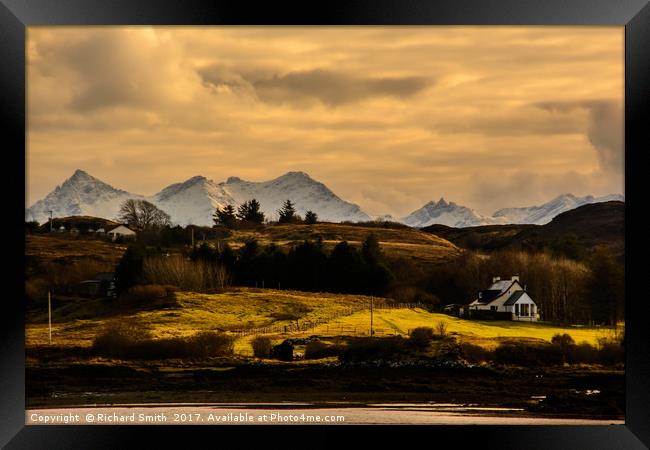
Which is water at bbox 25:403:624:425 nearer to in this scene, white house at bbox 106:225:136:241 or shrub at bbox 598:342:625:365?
shrub at bbox 598:342:625:365

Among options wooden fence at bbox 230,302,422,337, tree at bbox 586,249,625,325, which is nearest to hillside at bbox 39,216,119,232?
wooden fence at bbox 230,302,422,337

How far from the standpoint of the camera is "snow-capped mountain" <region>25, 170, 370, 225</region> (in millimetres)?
11047

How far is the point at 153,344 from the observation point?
1157cm

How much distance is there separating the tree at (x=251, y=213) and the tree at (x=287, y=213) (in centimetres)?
27

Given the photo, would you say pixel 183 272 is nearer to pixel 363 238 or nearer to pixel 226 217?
pixel 226 217

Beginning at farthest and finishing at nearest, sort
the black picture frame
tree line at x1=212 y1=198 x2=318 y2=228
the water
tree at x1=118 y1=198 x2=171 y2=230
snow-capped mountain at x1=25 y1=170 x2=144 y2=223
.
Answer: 1. tree at x1=118 y1=198 x2=171 y2=230
2. tree line at x1=212 y1=198 x2=318 y2=228
3. snow-capped mountain at x1=25 y1=170 x2=144 y2=223
4. the water
5. the black picture frame

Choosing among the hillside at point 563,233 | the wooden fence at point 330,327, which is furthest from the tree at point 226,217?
the hillside at point 563,233

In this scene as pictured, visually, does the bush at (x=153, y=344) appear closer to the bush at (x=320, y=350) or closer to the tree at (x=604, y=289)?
the bush at (x=320, y=350)

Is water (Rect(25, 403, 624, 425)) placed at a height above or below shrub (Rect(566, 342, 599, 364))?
below

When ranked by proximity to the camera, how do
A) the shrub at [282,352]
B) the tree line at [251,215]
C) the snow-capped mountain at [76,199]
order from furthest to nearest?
the shrub at [282,352]
the tree line at [251,215]
the snow-capped mountain at [76,199]

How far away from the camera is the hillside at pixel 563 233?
11.3 meters

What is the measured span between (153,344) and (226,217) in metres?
1.91

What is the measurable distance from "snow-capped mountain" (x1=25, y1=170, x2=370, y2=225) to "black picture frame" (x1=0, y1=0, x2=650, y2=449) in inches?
63.9

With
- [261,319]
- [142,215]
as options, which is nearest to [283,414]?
[261,319]
